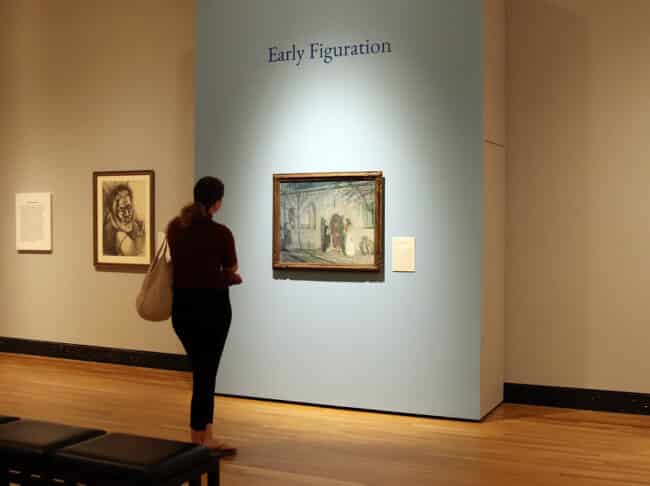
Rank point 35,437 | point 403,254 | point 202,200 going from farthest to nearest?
point 403,254 → point 202,200 → point 35,437

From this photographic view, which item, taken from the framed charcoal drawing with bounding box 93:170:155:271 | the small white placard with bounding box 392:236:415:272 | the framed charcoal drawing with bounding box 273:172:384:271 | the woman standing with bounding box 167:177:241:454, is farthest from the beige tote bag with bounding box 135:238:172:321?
the framed charcoal drawing with bounding box 93:170:155:271

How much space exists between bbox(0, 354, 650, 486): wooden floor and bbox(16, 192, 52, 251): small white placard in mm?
2078

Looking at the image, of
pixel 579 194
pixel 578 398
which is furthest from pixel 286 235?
pixel 578 398

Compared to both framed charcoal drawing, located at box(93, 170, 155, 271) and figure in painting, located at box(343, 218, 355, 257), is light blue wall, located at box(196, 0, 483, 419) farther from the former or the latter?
framed charcoal drawing, located at box(93, 170, 155, 271)

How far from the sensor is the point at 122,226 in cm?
918

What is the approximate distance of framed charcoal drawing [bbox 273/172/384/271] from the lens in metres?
7.04

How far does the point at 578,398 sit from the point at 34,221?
21.1ft

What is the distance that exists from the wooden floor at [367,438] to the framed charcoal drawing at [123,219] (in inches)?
60.5

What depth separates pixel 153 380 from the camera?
8.45 meters

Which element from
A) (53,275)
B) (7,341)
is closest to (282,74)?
(53,275)

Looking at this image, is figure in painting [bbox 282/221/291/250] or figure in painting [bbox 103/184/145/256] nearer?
figure in painting [bbox 282/221/291/250]

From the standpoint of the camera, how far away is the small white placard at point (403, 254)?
22.7 feet

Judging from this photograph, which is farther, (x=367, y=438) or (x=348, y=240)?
(x=348, y=240)

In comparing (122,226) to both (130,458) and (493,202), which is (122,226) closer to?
(493,202)
